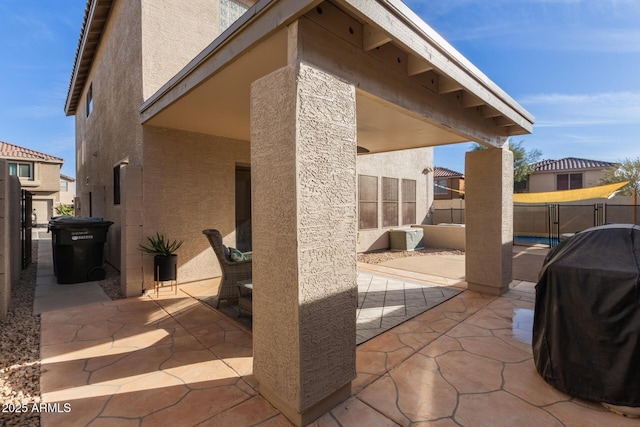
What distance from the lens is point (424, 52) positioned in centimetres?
318

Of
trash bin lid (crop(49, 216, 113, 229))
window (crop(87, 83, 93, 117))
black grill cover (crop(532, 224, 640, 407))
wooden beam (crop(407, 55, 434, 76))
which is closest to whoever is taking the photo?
black grill cover (crop(532, 224, 640, 407))

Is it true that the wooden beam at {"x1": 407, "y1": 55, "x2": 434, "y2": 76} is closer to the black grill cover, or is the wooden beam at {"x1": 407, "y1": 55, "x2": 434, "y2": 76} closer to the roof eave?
the black grill cover

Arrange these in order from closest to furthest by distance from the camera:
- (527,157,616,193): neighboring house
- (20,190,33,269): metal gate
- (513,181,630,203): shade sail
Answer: (20,190,33,269): metal gate, (513,181,630,203): shade sail, (527,157,616,193): neighboring house

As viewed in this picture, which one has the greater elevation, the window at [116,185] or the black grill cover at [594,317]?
the window at [116,185]

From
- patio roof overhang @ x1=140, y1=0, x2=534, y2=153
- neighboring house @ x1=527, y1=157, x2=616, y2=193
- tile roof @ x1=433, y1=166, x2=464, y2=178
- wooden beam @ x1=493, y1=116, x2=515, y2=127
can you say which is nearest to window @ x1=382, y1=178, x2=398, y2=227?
patio roof overhang @ x1=140, y1=0, x2=534, y2=153

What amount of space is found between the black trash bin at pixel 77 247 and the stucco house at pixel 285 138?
2.87 feet

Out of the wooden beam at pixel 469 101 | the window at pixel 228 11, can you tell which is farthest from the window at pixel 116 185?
the wooden beam at pixel 469 101

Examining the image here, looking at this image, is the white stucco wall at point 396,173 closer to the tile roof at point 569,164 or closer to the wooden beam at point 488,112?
the wooden beam at point 488,112

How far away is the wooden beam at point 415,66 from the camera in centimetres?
352

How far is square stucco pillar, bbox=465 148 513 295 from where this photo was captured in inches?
235

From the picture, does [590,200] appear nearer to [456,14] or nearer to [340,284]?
[456,14]

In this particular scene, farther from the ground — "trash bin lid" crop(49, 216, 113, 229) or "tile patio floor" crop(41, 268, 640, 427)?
"trash bin lid" crop(49, 216, 113, 229)

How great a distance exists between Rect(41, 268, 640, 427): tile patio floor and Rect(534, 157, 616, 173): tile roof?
102 ft

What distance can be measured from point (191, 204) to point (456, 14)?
8096 mm
